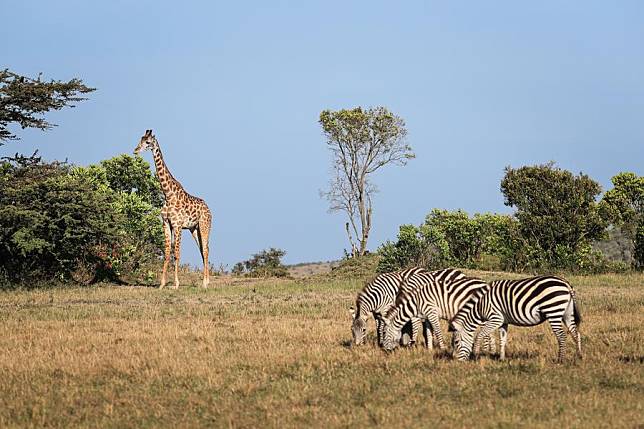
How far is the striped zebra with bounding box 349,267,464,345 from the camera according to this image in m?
15.6

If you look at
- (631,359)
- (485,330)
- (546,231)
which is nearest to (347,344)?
(485,330)

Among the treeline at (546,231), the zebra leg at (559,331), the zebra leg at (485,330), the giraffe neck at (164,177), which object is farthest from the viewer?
the treeline at (546,231)

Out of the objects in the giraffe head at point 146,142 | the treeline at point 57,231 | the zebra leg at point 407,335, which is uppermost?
the giraffe head at point 146,142

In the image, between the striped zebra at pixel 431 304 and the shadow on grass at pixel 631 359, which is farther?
A: the striped zebra at pixel 431 304

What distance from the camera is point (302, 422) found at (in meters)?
10.3

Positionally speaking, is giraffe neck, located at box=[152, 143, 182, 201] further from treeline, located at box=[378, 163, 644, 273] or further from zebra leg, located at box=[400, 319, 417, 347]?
zebra leg, located at box=[400, 319, 417, 347]

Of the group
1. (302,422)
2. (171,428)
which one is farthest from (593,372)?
(171,428)

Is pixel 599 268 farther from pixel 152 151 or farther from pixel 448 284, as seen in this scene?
pixel 448 284

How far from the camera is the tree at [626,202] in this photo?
41.1 metres

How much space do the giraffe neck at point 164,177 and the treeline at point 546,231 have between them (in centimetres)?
1056

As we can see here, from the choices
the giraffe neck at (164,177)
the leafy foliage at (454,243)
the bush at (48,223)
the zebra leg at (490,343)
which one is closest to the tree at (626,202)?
the leafy foliage at (454,243)

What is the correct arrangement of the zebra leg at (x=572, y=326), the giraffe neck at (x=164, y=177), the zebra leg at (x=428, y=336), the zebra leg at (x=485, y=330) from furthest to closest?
the giraffe neck at (x=164, y=177) → the zebra leg at (x=428, y=336) → the zebra leg at (x=485, y=330) → the zebra leg at (x=572, y=326)

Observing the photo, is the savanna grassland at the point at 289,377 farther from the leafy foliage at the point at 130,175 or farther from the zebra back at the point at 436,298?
the leafy foliage at the point at 130,175

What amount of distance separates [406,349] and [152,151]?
20.7m
